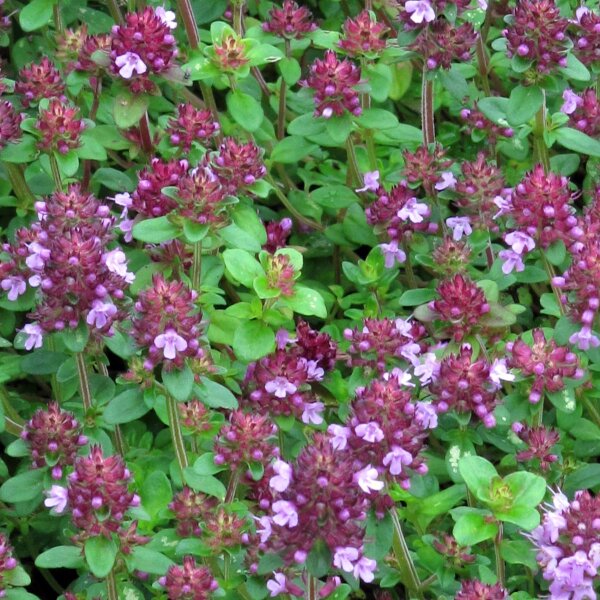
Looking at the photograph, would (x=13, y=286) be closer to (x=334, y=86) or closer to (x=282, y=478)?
(x=334, y=86)

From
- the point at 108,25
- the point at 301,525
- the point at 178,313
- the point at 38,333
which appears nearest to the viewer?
the point at 301,525

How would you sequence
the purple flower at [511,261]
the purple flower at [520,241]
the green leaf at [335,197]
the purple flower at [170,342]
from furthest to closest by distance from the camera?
the green leaf at [335,197]
the purple flower at [511,261]
the purple flower at [520,241]
the purple flower at [170,342]

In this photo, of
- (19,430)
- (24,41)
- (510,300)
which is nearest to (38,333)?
(19,430)

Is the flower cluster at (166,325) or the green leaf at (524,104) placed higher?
the flower cluster at (166,325)

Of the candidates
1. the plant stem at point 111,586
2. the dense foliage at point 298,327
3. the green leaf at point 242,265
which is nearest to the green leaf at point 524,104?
the dense foliage at point 298,327

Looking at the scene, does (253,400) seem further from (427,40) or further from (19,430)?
(427,40)

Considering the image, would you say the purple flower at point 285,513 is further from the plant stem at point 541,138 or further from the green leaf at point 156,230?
the plant stem at point 541,138

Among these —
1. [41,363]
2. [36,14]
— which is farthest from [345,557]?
[36,14]

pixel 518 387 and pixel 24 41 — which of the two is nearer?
pixel 518 387
